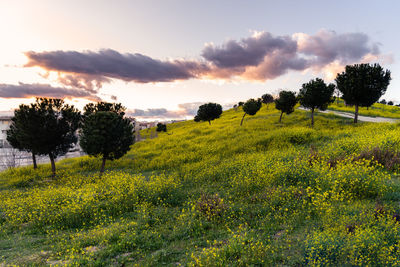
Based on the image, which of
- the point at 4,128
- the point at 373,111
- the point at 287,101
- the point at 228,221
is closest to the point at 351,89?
the point at 287,101

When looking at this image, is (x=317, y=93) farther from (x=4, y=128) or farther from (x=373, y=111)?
(x=4, y=128)

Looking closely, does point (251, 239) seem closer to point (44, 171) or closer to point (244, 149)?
point (244, 149)

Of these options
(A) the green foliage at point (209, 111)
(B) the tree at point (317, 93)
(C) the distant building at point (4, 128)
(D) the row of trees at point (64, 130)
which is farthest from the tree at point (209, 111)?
(C) the distant building at point (4, 128)

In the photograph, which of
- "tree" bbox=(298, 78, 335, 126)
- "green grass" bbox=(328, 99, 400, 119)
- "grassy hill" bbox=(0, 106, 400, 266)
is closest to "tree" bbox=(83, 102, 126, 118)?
"grassy hill" bbox=(0, 106, 400, 266)

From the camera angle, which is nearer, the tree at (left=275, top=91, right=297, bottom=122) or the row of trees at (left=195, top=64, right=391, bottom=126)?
the row of trees at (left=195, top=64, right=391, bottom=126)

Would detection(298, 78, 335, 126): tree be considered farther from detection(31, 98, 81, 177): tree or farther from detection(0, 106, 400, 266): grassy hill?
detection(31, 98, 81, 177): tree

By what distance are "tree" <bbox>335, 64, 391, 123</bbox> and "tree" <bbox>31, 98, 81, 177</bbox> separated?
39662 millimetres

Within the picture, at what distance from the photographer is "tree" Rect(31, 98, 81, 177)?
2166cm

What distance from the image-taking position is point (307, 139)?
24344 mm

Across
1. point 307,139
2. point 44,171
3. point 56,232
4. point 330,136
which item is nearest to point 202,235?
point 56,232

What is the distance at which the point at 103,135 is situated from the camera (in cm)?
2073

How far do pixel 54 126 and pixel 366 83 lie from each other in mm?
42812

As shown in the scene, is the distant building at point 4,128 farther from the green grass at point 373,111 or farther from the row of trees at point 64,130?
the green grass at point 373,111

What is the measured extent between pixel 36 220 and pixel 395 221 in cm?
1517
